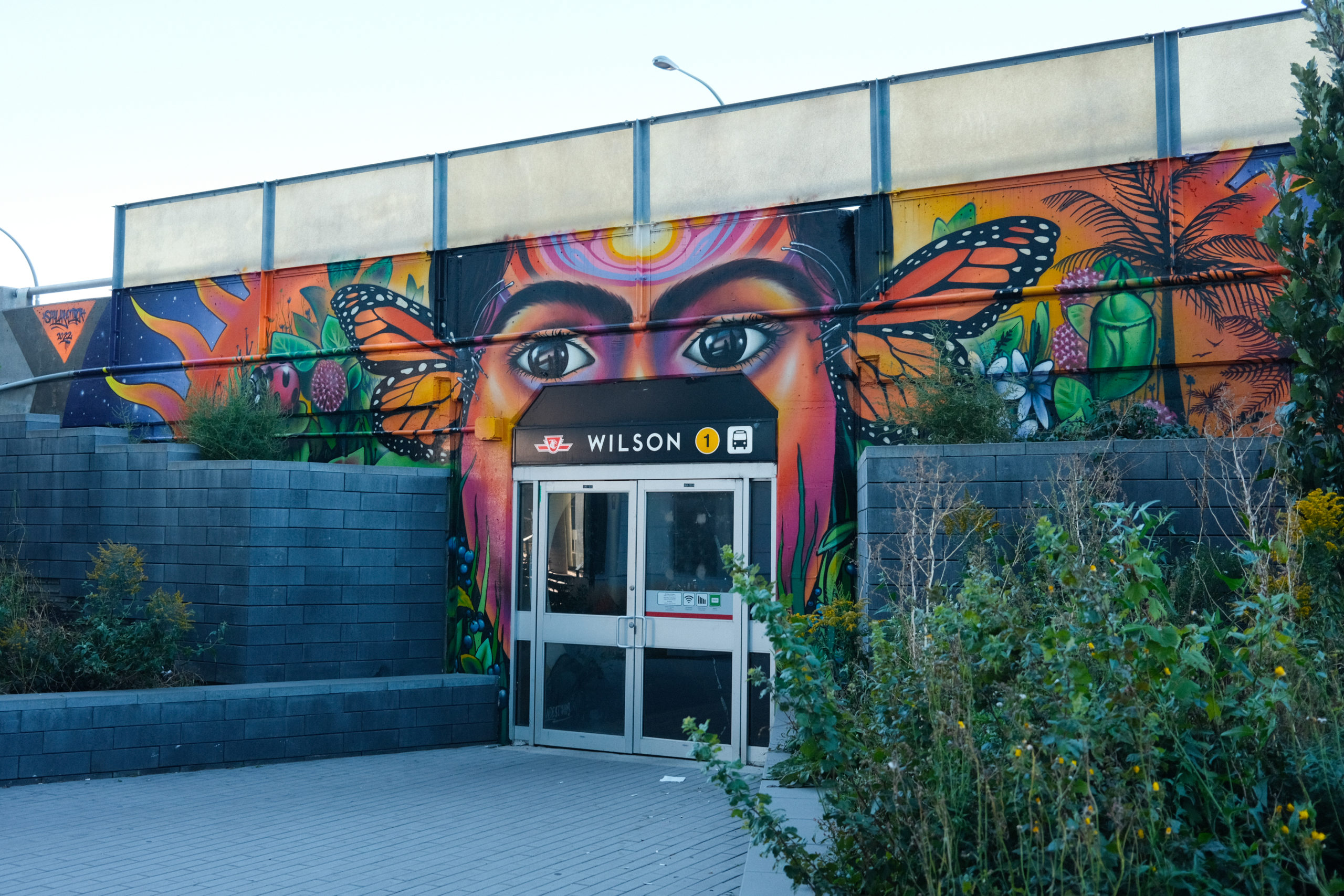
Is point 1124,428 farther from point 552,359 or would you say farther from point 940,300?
point 552,359

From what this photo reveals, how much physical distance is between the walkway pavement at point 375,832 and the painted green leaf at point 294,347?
4.39 metres

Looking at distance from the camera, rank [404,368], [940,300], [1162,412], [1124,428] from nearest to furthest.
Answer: [1124,428], [1162,412], [940,300], [404,368]

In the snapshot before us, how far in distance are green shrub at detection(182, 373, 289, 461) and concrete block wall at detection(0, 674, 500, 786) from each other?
88.7 inches

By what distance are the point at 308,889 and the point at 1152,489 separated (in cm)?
533

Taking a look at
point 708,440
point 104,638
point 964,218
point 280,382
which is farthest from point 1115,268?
point 104,638

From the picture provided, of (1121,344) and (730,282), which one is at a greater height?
(730,282)

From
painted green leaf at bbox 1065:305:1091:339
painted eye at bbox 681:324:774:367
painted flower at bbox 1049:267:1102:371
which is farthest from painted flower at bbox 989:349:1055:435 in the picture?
painted eye at bbox 681:324:774:367

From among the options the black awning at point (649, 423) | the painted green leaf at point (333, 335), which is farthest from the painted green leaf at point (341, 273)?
the black awning at point (649, 423)

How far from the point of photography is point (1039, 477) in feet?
22.5

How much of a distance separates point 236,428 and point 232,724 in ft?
9.63

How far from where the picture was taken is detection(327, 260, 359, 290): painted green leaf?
11227mm

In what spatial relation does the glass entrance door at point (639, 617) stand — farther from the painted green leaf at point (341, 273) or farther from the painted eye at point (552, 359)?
the painted green leaf at point (341, 273)

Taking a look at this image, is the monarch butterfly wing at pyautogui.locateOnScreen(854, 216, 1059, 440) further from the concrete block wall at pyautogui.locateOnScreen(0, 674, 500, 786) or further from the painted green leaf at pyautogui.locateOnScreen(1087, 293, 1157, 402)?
the concrete block wall at pyautogui.locateOnScreen(0, 674, 500, 786)
